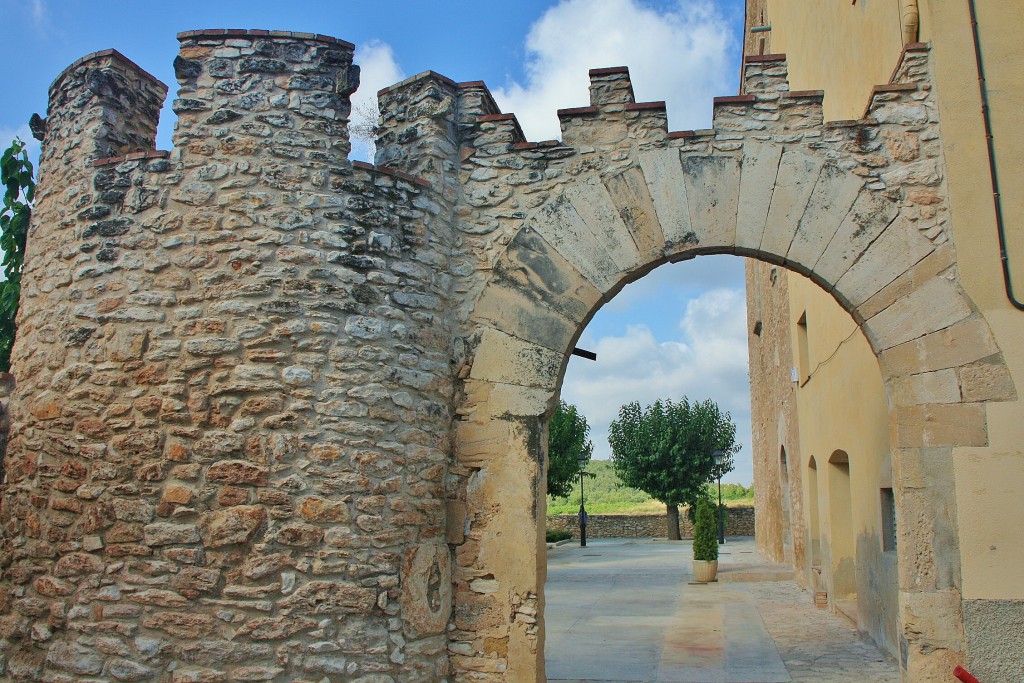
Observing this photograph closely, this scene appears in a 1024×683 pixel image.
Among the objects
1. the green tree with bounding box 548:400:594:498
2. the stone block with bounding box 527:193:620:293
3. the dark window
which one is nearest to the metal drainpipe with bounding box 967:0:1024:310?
the stone block with bounding box 527:193:620:293

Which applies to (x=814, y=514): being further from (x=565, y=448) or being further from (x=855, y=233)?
(x=565, y=448)

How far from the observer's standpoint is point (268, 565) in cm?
401

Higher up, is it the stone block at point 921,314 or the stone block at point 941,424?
the stone block at point 921,314

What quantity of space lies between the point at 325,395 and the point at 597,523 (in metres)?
26.4

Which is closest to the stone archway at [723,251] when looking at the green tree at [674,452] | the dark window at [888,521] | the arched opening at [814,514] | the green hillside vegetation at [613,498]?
the dark window at [888,521]

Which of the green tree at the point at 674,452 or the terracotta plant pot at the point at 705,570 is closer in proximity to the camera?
the terracotta plant pot at the point at 705,570

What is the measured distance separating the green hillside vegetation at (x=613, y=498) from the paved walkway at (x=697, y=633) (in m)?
18.3

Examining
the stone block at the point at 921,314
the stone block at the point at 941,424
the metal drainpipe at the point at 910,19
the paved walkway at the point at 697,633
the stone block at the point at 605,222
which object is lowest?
the paved walkway at the point at 697,633

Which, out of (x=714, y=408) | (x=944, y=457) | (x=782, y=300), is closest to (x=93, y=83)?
(x=944, y=457)

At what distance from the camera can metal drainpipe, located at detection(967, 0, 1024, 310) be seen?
423 centimetres

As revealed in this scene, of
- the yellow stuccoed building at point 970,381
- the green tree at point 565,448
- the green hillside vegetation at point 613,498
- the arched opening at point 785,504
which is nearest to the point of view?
the yellow stuccoed building at point 970,381

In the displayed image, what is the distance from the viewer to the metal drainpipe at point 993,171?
4.23 metres

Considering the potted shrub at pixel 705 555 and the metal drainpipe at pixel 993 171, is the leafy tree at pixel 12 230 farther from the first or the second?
the potted shrub at pixel 705 555

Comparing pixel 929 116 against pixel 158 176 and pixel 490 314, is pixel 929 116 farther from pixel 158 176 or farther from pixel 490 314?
pixel 158 176
